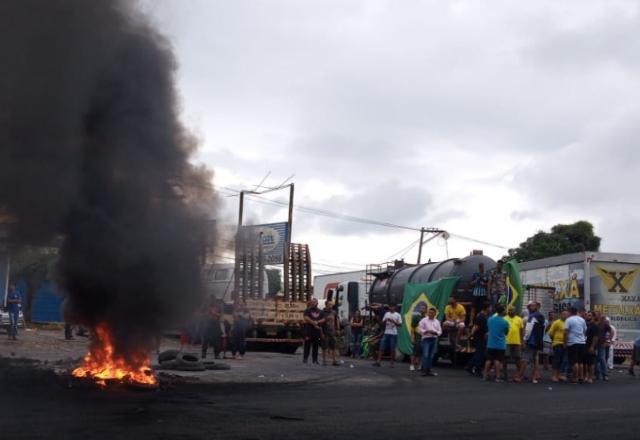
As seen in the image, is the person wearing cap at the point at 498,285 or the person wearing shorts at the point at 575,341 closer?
the person wearing shorts at the point at 575,341

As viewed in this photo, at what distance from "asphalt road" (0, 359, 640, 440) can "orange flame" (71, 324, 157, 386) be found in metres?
0.40

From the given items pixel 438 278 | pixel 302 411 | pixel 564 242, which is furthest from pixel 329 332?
pixel 564 242

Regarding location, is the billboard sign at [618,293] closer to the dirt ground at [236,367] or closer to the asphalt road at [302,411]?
the dirt ground at [236,367]

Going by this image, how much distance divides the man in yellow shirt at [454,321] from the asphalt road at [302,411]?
17.1 ft

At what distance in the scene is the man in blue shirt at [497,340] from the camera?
1752 cm

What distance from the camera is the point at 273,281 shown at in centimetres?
3606

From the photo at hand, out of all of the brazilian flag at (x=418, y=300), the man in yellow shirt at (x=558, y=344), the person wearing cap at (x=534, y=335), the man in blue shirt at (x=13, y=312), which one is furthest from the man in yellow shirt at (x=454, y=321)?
the man in blue shirt at (x=13, y=312)

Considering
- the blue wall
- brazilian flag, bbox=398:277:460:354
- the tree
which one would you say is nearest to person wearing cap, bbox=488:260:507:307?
brazilian flag, bbox=398:277:460:354

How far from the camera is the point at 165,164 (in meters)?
13.5

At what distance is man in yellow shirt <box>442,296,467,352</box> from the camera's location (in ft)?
67.9

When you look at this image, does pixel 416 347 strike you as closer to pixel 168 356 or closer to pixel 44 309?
pixel 168 356

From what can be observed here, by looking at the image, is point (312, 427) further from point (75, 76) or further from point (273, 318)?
point (273, 318)

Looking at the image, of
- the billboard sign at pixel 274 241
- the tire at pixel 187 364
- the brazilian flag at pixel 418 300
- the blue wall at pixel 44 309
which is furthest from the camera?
the blue wall at pixel 44 309

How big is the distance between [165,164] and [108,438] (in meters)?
6.14
